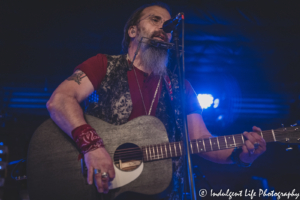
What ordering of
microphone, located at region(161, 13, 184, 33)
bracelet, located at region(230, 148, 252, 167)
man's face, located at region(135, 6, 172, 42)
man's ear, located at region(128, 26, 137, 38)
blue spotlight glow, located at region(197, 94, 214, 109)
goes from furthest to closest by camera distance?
1. blue spotlight glow, located at region(197, 94, 214, 109)
2. man's ear, located at region(128, 26, 137, 38)
3. man's face, located at region(135, 6, 172, 42)
4. bracelet, located at region(230, 148, 252, 167)
5. microphone, located at region(161, 13, 184, 33)

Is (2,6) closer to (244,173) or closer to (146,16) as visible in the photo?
(146,16)

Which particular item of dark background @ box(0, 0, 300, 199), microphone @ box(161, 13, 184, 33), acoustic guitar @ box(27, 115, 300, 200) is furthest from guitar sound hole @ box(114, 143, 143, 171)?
dark background @ box(0, 0, 300, 199)

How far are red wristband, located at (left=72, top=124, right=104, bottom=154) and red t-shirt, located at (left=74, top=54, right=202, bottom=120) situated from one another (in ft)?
2.02

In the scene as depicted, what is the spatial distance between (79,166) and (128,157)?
414 mm

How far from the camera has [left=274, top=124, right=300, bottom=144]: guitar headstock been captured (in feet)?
5.95

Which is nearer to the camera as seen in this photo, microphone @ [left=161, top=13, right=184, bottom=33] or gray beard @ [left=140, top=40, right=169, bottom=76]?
microphone @ [left=161, top=13, right=184, bottom=33]

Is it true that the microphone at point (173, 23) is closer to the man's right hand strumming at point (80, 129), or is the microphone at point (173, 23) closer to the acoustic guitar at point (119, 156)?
the acoustic guitar at point (119, 156)

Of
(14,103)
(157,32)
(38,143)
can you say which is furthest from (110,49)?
(38,143)

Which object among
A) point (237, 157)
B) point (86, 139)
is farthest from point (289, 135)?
point (86, 139)

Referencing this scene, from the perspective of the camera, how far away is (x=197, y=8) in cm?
382

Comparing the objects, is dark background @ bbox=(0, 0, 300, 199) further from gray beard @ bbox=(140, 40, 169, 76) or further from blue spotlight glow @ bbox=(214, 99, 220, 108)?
gray beard @ bbox=(140, 40, 169, 76)

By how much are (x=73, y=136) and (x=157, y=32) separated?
1.65m

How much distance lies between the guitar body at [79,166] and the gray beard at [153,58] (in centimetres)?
97

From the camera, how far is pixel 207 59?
5.46 meters
